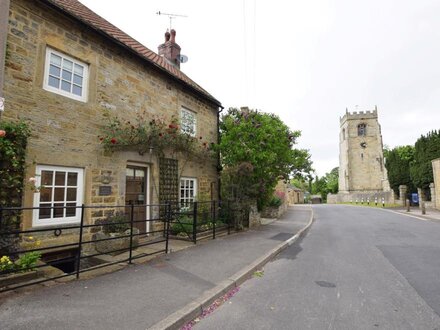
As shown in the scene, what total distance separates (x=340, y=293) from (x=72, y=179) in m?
6.41

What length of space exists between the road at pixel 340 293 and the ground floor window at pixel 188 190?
174 inches

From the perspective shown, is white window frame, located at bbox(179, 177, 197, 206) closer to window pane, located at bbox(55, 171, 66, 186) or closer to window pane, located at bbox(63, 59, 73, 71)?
window pane, located at bbox(55, 171, 66, 186)

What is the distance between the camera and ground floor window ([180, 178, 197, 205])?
1036 centimetres

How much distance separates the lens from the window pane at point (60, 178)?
6160 mm

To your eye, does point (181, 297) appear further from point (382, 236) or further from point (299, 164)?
point (299, 164)

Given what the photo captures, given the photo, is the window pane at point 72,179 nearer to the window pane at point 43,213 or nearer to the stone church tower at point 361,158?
the window pane at point 43,213

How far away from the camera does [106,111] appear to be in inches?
288

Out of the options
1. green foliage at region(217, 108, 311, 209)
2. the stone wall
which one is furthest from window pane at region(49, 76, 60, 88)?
the stone wall

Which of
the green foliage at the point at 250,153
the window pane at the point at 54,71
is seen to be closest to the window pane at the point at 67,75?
the window pane at the point at 54,71

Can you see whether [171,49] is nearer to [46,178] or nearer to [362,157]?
[46,178]

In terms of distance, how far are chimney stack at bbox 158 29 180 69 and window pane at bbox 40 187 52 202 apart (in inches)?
402

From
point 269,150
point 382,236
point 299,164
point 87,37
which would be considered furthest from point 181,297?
point 299,164

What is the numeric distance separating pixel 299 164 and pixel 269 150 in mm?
4222

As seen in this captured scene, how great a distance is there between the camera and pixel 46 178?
5965 mm
